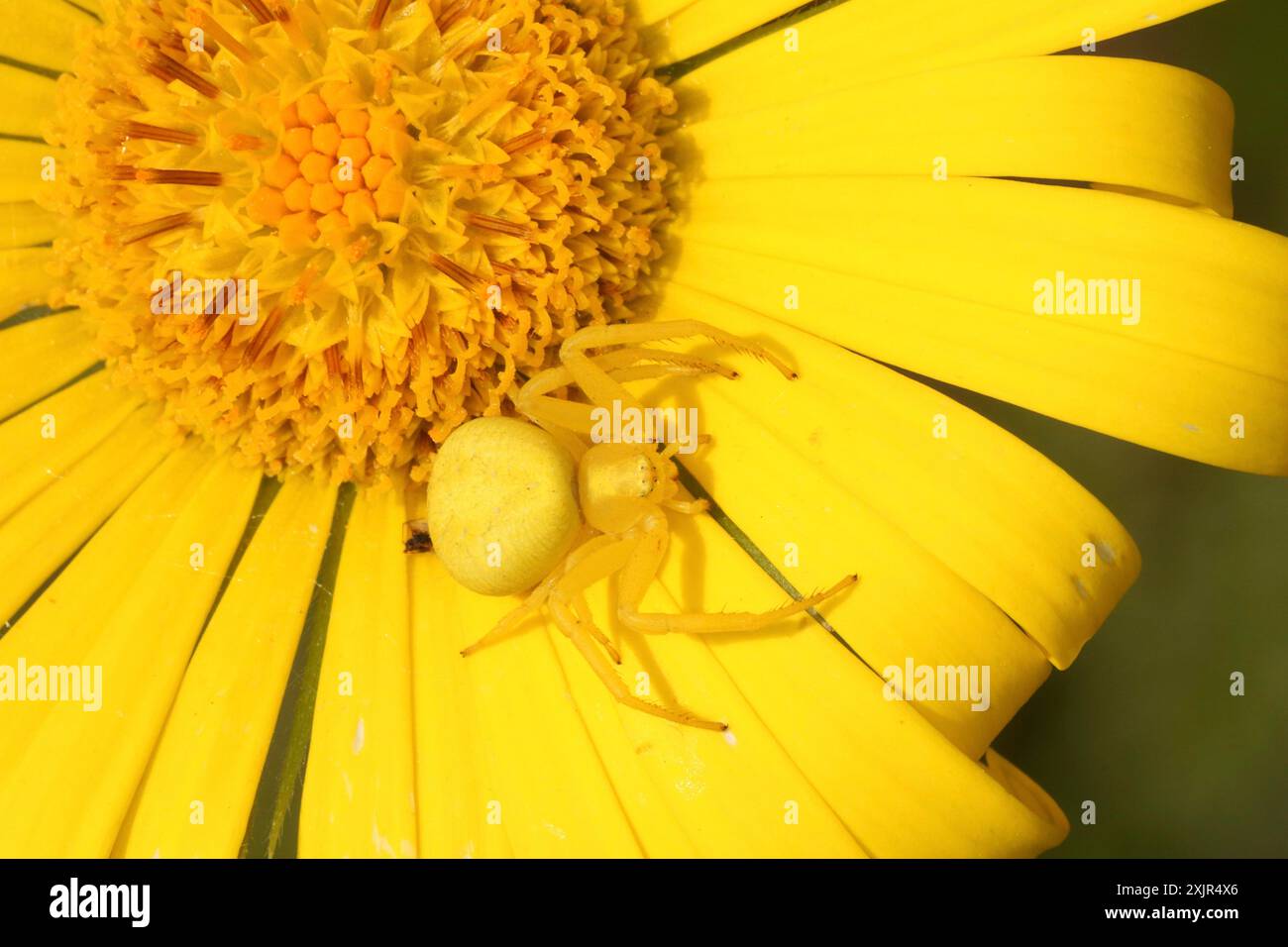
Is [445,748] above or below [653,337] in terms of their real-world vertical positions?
below

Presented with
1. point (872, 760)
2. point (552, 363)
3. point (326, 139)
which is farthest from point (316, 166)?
point (872, 760)

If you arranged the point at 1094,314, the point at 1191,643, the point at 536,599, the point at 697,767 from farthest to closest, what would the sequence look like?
the point at 1191,643
the point at 536,599
the point at 697,767
the point at 1094,314

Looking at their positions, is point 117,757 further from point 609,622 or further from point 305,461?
point 609,622

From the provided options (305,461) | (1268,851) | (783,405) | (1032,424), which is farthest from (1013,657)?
(305,461)

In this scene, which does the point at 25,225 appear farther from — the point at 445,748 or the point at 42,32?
the point at 445,748

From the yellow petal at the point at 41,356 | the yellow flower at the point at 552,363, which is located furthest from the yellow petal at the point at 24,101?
the yellow petal at the point at 41,356

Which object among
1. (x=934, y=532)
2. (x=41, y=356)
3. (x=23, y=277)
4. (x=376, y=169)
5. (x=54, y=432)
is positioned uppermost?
(x=376, y=169)
